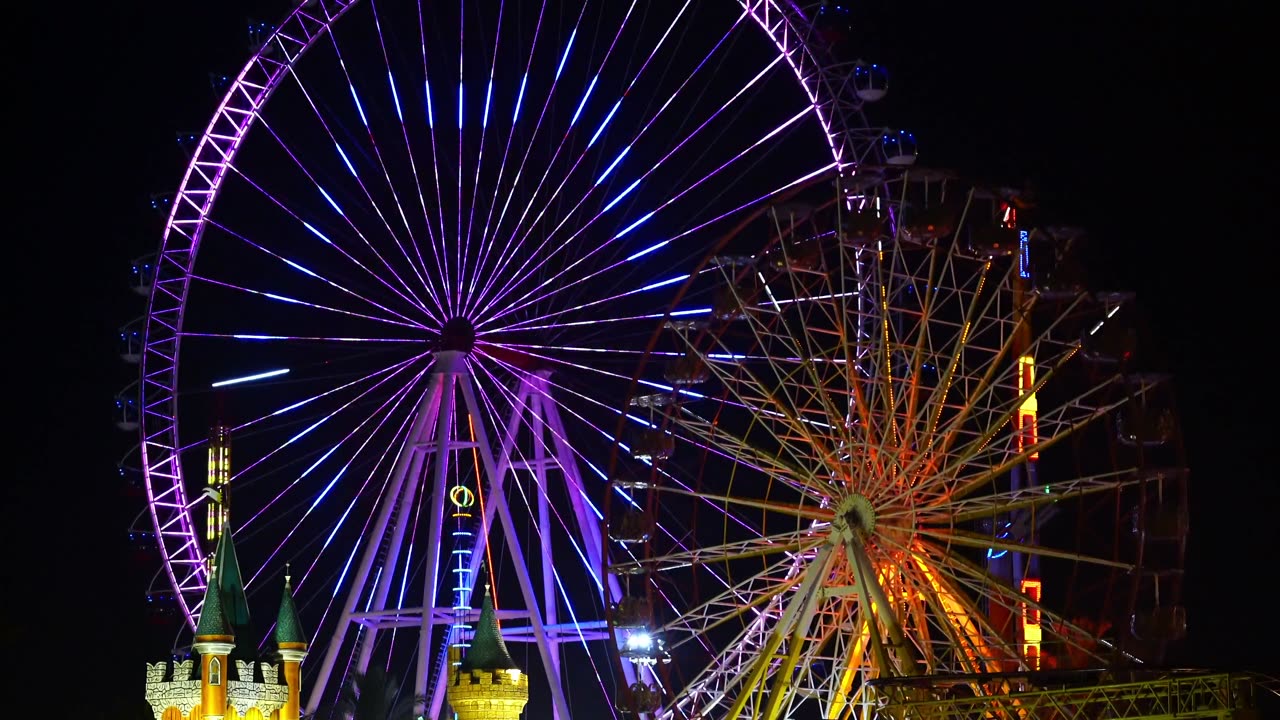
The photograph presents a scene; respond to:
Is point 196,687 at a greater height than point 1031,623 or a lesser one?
lesser

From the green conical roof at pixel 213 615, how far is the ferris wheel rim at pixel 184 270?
62.0 inches

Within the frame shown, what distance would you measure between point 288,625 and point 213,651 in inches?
104

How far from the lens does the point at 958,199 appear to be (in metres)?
34.4

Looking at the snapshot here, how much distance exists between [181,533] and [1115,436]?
659 inches

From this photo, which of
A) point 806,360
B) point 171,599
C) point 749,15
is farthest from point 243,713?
point 749,15

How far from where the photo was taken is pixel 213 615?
1544 inches

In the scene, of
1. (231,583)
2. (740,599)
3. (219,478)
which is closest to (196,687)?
(231,583)

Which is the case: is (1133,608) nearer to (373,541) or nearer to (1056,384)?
(1056,384)

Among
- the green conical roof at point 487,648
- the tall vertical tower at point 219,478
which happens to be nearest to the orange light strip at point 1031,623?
the green conical roof at point 487,648

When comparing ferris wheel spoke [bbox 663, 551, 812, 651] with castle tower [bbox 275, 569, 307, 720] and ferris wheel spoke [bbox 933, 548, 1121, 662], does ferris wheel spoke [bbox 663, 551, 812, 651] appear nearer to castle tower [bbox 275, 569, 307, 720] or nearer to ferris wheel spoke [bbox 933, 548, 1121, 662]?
ferris wheel spoke [bbox 933, 548, 1121, 662]

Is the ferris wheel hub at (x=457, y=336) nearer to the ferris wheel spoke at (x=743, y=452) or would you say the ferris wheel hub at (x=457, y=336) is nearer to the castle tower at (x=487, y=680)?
the ferris wheel spoke at (x=743, y=452)

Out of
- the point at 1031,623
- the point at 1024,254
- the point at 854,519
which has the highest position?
the point at 1024,254

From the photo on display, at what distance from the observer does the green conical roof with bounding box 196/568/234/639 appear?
128ft

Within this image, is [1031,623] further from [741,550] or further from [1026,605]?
[741,550]
